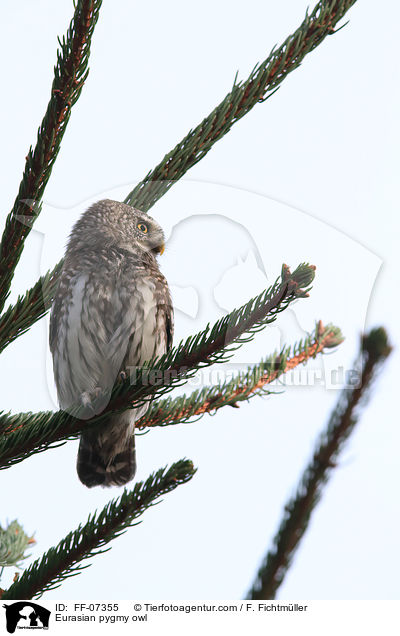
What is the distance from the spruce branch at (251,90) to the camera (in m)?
2.37

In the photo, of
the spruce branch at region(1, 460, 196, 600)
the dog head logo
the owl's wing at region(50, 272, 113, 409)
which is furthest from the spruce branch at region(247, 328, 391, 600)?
the owl's wing at region(50, 272, 113, 409)

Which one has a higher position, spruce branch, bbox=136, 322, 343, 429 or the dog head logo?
spruce branch, bbox=136, 322, 343, 429

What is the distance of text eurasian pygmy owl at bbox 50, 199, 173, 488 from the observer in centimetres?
362

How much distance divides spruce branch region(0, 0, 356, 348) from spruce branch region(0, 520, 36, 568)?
810 millimetres

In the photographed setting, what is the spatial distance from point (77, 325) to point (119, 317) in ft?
0.85

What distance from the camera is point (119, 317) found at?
3.62 m

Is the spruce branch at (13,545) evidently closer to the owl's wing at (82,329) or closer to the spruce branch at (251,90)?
the spruce branch at (251,90)

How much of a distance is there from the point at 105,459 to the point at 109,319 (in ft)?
3.38

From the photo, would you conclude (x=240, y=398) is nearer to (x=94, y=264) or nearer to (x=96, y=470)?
(x=94, y=264)

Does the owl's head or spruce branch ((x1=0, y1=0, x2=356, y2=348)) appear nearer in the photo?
spruce branch ((x1=0, y1=0, x2=356, y2=348))

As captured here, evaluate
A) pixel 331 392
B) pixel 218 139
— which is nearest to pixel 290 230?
pixel 218 139

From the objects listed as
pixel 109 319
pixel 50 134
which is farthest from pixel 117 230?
pixel 50 134

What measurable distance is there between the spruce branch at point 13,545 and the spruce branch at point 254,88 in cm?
153

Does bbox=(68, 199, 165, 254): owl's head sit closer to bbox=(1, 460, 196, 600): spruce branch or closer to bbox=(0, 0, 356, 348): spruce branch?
bbox=(0, 0, 356, 348): spruce branch
